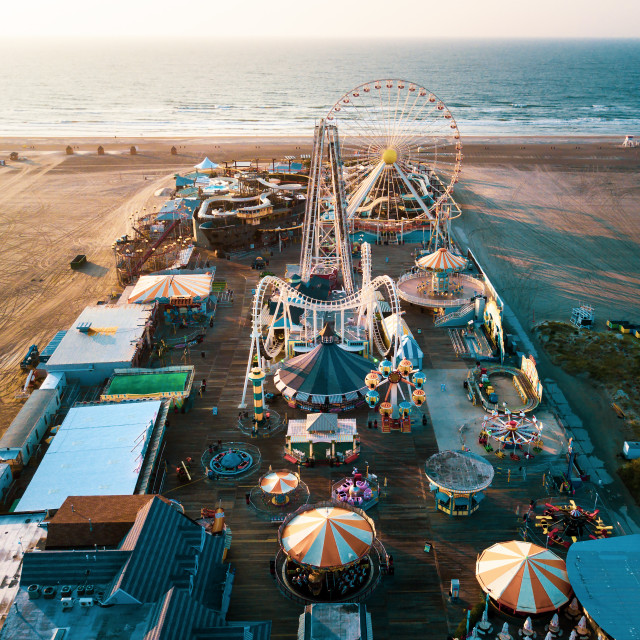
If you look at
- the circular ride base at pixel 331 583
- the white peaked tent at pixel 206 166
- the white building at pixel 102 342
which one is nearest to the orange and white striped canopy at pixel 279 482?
the circular ride base at pixel 331 583

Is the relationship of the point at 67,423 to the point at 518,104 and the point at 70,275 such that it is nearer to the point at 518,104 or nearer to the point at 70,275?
the point at 70,275

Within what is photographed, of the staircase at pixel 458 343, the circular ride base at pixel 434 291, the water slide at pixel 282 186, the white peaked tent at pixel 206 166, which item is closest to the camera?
the staircase at pixel 458 343

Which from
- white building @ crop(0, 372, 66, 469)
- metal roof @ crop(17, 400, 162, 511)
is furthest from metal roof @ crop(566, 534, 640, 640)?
white building @ crop(0, 372, 66, 469)

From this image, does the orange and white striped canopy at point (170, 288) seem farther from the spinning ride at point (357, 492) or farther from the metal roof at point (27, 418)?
the spinning ride at point (357, 492)

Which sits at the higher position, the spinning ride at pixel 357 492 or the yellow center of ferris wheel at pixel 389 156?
the yellow center of ferris wheel at pixel 389 156

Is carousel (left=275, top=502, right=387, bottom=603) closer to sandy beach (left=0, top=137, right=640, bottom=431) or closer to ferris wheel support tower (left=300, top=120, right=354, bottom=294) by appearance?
sandy beach (left=0, top=137, right=640, bottom=431)

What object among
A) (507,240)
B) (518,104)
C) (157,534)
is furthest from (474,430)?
(518,104)
